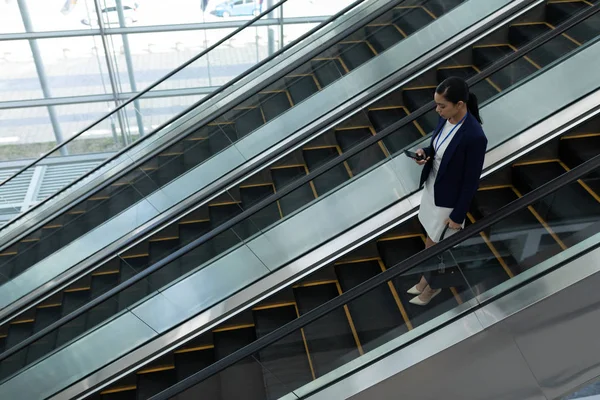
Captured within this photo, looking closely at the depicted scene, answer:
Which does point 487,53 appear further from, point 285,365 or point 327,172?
point 285,365

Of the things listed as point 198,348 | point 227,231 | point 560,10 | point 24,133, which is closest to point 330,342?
Answer: point 227,231

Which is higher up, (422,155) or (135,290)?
(135,290)

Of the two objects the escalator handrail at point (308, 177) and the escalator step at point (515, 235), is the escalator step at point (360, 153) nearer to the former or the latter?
the escalator handrail at point (308, 177)

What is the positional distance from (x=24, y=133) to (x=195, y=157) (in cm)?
650

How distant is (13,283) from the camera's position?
290 inches

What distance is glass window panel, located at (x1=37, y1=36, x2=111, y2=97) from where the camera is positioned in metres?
11.2

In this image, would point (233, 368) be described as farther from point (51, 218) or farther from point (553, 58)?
point (51, 218)

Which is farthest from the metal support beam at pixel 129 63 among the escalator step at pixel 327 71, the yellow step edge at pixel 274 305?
the yellow step edge at pixel 274 305

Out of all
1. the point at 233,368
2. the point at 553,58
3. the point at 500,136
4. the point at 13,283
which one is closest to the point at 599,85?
the point at 553,58

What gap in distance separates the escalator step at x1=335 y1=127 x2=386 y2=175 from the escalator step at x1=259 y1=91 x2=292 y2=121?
137 cm

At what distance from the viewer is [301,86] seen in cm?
656

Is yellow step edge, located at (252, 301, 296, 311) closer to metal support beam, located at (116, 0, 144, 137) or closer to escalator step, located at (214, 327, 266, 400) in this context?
escalator step, located at (214, 327, 266, 400)

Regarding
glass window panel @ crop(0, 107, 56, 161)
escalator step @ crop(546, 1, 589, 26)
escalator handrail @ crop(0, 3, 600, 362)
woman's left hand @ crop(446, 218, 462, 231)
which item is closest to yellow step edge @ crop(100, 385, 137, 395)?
escalator handrail @ crop(0, 3, 600, 362)

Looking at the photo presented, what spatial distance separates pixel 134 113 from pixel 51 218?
532 centimetres
